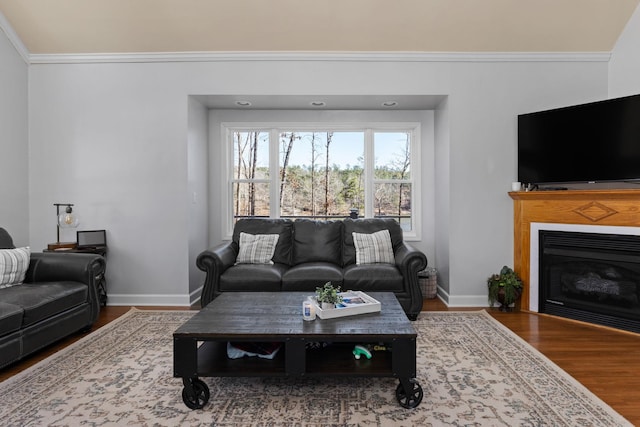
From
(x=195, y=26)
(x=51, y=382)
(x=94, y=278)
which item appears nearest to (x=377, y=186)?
(x=195, y=26)

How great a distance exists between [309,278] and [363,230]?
1013mm

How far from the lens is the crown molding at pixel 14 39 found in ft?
13.0

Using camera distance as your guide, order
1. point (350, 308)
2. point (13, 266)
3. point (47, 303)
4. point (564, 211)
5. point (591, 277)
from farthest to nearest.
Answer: point (564, 211) → point (591, 277) → point (13, 266) → point (47, 303) → point (350, 308)

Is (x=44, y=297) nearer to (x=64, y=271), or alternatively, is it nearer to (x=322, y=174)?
(x=64, y=271)

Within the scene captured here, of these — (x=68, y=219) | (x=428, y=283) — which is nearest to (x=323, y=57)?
(x=428, y=283)

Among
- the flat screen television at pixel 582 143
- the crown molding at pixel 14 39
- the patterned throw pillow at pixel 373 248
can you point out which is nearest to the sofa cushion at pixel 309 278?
the patterned throw pillow at pixel 373 248

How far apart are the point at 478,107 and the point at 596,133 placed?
3.71ft

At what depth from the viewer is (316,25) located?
156 inches

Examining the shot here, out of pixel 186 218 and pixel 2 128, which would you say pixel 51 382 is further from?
pixel 2 128

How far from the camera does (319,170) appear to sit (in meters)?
5.16

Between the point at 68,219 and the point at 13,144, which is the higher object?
the point at 13,144

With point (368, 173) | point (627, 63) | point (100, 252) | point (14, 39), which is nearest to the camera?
point (627, 63)

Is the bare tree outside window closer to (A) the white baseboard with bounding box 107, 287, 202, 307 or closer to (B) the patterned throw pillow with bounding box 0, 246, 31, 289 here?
(A) the white baseboard with bounding box 107, 287, 202, 307

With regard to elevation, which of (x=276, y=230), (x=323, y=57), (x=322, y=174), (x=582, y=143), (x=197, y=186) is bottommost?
(x=276, y=230)
